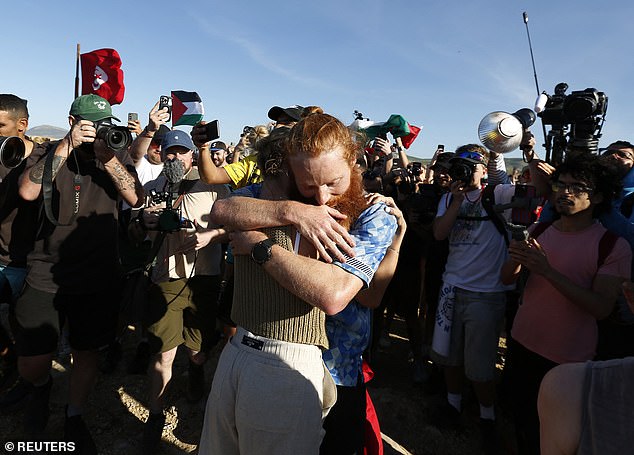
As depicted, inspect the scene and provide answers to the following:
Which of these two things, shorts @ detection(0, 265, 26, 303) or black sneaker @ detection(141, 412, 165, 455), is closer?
black sneaker @ detection(141, 412, 165, 455)

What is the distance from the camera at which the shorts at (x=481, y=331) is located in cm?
300

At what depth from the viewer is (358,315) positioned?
62.3 inches

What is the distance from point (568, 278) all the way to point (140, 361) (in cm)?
393

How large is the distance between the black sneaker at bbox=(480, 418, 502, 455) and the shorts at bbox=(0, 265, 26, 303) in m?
3.86

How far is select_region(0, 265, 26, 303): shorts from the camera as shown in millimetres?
2945

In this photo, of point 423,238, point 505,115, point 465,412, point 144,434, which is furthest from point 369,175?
point 144,434

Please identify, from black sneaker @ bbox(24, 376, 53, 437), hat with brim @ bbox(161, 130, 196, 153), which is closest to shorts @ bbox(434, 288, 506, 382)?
hat with brim @ bbox(161, 130, 196, 153)

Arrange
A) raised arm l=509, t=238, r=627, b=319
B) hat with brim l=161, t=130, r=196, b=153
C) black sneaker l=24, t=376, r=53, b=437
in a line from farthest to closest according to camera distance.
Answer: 1. hat with brim l=161, t=130, r=196, b=153
2. black sneaker l=24, t=376, r=53, b=437
3. raised arm l=509, t=238, r=627, b=319

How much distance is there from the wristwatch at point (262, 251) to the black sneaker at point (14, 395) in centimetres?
316

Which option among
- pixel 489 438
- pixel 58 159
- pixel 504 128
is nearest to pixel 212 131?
pixel 58 159

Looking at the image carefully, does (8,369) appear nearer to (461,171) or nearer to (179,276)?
(179,276)

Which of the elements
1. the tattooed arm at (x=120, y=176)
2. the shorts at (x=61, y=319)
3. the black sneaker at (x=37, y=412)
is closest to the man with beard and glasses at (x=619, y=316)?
the tattooed arm at (x=120, y=176)

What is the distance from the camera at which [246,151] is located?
5.75 metres

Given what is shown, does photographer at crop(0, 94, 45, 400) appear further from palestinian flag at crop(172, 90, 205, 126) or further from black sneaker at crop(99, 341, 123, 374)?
black sneaker at crop(99, 341, 123, 374)
